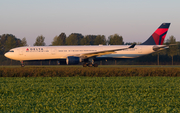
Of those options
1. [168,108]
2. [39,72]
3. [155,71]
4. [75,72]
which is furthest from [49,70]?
[168,108]

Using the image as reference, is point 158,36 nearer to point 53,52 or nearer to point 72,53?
point 72,53

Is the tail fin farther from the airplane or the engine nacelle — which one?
the engine nacelle

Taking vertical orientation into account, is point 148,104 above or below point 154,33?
below

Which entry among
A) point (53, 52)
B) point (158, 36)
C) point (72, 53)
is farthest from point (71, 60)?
point (158, 36)

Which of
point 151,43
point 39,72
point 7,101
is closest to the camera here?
point 7,101

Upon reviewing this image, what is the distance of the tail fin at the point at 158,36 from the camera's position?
126 ft

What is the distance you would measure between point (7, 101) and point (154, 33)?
32966 millimetres

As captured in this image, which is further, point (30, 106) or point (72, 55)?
point (72, 55)

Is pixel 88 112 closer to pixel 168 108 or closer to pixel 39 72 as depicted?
pixel 168 108

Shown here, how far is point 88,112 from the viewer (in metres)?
7.31

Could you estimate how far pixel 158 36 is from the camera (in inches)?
1515

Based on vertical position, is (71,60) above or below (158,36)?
below

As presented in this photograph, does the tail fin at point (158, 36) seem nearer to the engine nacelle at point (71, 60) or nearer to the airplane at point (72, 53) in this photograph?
the airplane at point (72, 53)

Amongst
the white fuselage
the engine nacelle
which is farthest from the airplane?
the engine nacelle
